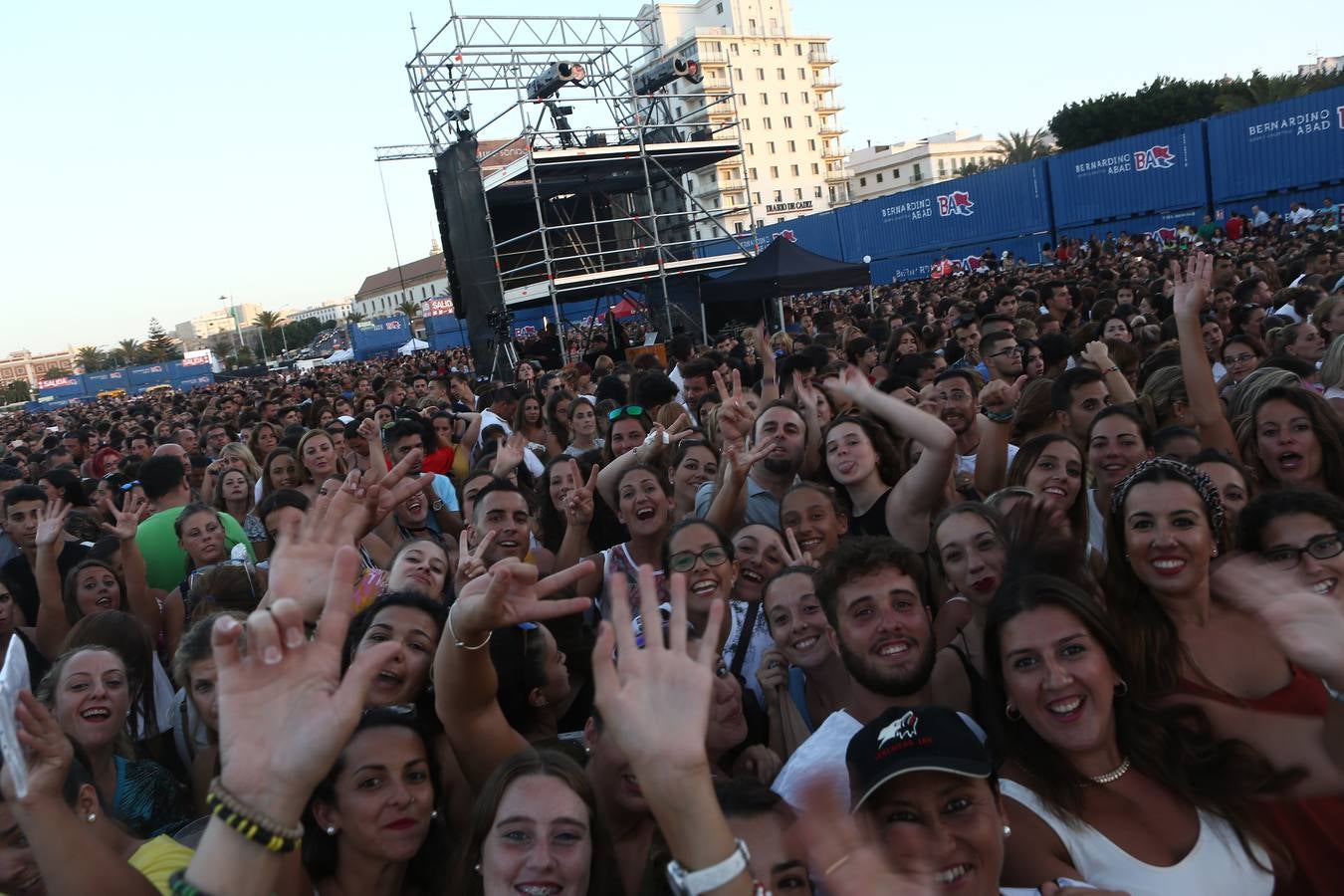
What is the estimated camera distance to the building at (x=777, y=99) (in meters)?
87.2

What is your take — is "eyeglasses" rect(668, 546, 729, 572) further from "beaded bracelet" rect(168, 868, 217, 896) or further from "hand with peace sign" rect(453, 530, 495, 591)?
"beaded bracelet" rect(168, 868, 217, 896)

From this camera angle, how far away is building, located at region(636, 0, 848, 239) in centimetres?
8719

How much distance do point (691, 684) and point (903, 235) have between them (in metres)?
29.9

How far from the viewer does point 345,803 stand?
7.63 ft

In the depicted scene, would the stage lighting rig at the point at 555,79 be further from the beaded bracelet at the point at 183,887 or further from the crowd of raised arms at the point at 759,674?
the beaded bracelet at the point at 183,887

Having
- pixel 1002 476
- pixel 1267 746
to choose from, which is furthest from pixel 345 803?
pixel 1002 476

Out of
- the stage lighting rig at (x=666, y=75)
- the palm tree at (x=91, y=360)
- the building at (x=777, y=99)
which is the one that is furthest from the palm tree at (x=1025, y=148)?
the palm tree at (x=91, y=360)

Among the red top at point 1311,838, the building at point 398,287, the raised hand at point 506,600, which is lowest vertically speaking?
the red top at point 1311,838

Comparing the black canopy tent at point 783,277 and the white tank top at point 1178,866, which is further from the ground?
the black canopy tent at point 783,277

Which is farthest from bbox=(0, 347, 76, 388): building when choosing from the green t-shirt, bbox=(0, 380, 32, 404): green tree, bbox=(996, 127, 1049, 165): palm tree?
the green t-shirt

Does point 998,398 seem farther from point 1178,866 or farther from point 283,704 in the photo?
point 283,704

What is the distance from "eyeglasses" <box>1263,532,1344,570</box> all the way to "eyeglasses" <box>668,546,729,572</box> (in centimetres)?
178

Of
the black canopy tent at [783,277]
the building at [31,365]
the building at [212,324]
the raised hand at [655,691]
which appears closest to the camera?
the raised hand at [655,691]

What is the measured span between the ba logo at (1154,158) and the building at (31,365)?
15253 centimetres
